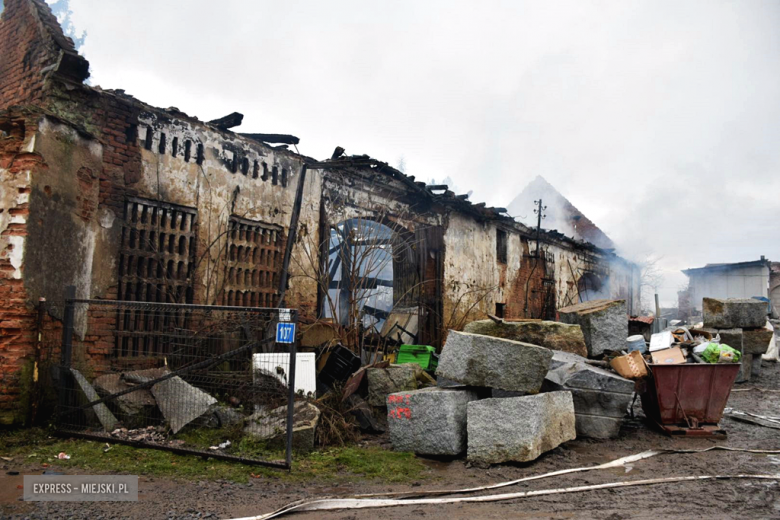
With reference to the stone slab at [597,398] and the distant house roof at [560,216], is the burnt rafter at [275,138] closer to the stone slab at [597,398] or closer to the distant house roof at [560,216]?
the stone slab at [597,398]

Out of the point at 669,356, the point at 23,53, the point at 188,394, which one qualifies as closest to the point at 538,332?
the point at 669,356

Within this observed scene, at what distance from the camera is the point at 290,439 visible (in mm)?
5176

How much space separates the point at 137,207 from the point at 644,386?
803 centimetres

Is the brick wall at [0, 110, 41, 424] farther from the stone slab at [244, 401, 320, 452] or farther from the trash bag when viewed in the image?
the trash bag

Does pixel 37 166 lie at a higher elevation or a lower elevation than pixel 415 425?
higher

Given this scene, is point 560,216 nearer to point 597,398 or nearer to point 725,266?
point 725,266

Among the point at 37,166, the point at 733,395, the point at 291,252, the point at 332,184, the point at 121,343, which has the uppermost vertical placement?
the point at 332,184

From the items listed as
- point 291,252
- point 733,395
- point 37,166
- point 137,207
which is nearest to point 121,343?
point 137,207

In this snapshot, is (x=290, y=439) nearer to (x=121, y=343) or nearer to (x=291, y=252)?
(x=121, y=343)

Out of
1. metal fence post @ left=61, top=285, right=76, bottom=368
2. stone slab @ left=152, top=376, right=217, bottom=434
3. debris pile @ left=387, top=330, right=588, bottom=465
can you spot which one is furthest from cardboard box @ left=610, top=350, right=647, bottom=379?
metal fence post @ left=61, top=285, right=76, bottom=368

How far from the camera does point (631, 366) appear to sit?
7238 mm

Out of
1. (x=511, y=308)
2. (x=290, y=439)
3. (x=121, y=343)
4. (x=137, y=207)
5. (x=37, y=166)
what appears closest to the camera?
(x=290, y=439)

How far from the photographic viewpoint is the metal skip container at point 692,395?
22.9 feet

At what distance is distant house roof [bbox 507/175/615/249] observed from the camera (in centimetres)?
3534
